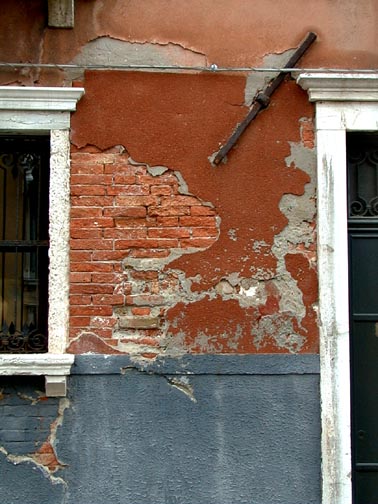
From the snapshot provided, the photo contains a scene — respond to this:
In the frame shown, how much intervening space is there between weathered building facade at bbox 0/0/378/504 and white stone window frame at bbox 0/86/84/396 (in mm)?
12

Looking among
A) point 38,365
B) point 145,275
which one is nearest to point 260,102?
point 145,275

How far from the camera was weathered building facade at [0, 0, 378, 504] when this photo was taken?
424 cm

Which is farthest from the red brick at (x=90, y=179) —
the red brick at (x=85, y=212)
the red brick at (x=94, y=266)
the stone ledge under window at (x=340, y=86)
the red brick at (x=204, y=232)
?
the stone ledge under window at (x=340, y=86)

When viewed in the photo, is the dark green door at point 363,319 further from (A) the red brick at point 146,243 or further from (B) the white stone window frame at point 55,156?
(B) the white stone window frame at point 55,156

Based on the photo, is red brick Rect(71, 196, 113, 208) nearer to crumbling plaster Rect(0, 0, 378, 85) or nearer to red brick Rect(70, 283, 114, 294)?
red brick Rect(70, 283, 114, 294)

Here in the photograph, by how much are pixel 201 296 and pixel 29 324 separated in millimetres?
1110

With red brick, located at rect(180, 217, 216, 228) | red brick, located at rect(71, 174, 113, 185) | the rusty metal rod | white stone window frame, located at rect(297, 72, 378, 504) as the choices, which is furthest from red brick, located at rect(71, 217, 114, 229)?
white stone window frame, located at rect(297, 72, 378, 504)

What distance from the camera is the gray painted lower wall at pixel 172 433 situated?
4215 millimetres

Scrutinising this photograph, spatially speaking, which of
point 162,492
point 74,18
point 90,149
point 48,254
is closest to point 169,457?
point 162,492

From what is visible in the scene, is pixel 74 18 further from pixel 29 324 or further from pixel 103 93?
pixel 29 324

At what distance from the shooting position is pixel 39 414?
13.9ft

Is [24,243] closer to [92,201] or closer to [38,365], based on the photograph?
[92,201]

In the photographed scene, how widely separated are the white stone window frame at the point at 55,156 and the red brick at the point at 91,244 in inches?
1.9

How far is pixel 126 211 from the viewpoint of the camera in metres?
4.37
